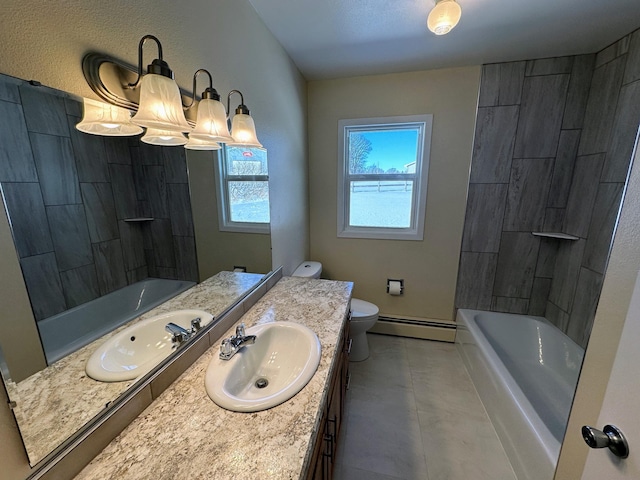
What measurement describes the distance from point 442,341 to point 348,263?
120 cm

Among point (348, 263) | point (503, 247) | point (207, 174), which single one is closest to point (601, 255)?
point (503, 247)

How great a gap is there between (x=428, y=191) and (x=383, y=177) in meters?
0.43

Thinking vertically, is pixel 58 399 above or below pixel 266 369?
above

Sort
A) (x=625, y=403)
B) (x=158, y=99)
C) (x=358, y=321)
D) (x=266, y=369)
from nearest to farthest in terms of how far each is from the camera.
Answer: (x=625, y=403) < (x=158, y=99) < (x=266, y=369) < (x=358, y=321)

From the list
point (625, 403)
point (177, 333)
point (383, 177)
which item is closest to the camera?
point (625, 403)

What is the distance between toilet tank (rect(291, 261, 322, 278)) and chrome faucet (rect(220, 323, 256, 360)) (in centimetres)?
109

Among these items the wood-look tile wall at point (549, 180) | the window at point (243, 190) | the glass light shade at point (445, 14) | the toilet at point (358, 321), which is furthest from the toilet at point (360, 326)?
the glass light shade at point (445, 14)

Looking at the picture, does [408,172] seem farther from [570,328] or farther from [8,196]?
[8,196]

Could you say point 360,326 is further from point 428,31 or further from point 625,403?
point 428,31

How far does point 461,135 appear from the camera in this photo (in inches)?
86.6

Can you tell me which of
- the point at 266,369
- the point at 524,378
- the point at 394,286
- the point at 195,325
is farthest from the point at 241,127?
the point at 524,378

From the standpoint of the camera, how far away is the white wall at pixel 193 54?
566 mm

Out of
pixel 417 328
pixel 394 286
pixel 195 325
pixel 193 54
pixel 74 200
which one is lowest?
pixel 417 328

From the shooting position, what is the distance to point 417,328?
103 inches
